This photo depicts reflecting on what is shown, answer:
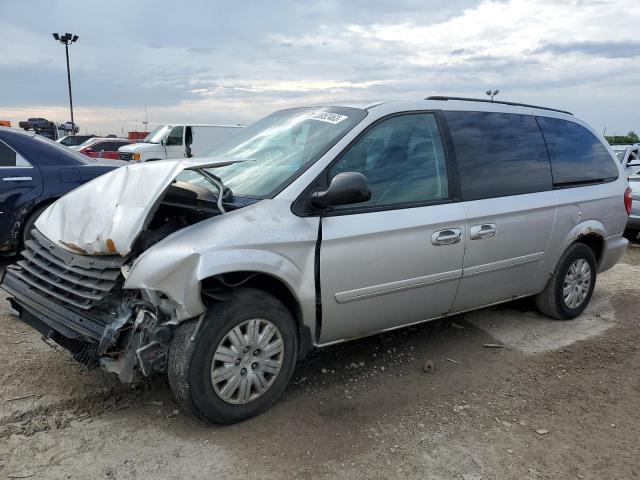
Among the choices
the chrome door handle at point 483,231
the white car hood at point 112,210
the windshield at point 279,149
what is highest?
Answer: the windshield at point 279,149

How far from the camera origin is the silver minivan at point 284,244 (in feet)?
9.37

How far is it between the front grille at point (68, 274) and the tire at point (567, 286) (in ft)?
11.8

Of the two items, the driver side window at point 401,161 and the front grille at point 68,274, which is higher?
the driver side window at point 401,161

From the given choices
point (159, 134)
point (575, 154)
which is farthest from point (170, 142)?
point (575, 154)

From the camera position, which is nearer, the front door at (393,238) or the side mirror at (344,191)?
the side mirror at (344,191)

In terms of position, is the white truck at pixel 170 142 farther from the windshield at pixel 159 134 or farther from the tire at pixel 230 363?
the tire at pixel 230 363

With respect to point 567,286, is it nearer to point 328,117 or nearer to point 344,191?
point 328,117

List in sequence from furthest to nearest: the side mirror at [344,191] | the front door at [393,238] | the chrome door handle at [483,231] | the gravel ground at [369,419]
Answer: the chrome door handle at [483,231] → the front door at [393,238] → the side mirror at [344,191] → the gravel ground at [369,419]

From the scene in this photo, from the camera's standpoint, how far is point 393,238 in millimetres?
3391

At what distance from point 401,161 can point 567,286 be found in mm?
2297

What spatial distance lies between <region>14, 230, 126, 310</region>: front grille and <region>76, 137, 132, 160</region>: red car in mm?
17082

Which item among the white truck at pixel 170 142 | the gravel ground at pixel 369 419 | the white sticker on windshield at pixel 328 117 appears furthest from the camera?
the white truck at pixel 170 142

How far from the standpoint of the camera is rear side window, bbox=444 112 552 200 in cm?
389

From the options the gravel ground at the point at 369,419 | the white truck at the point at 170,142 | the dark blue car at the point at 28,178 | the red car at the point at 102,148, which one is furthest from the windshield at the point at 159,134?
the gravel ground at the point at 369,419
